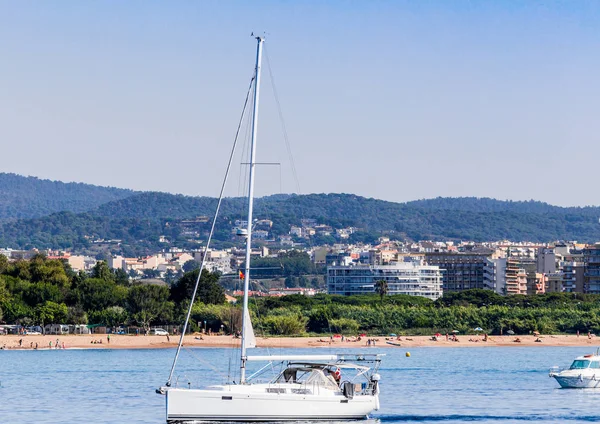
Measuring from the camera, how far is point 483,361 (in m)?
90.8

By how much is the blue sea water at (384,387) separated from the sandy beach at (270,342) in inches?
294

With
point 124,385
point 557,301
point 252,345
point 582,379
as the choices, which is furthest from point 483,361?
point 557,301

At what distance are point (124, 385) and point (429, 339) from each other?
59592mm

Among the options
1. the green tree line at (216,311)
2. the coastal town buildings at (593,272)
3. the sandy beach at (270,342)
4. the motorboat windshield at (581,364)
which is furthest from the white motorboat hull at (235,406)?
the coastal town buildings at (593,272)

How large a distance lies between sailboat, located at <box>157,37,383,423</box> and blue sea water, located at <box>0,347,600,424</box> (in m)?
1.38

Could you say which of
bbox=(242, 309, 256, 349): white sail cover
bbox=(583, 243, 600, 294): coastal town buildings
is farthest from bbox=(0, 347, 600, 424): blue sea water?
bbox=(583, 243, 600, 294): coastal town buildings

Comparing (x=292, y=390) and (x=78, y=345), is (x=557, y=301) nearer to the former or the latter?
→ (x=78, y=345)

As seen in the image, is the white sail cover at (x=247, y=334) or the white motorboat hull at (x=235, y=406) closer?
the white motorboat hull at (x=235, y=406)

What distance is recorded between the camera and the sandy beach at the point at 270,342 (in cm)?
10881

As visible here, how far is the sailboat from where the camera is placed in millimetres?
40469

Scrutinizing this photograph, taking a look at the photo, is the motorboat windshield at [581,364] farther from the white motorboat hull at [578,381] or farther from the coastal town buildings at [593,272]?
the coastal town buildings at [593,272]

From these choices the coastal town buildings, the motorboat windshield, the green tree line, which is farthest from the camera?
the coastal town buildings

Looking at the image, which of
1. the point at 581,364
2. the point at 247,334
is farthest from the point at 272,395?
the point at 581,364

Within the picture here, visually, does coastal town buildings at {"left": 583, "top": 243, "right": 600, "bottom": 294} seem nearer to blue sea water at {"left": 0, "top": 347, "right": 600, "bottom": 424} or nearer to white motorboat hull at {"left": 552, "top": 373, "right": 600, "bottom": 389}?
blue sea water at {"left": 0, "top": 347, "right": 600, "bottom": 424}
